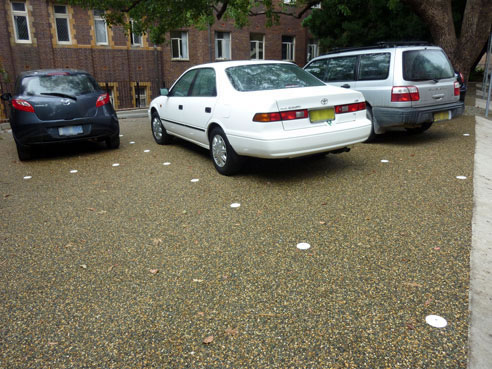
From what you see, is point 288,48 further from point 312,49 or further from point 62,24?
point 62,24

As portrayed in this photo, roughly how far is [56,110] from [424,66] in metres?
6.67

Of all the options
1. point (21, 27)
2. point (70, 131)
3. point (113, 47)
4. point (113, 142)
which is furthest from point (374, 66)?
point (21, 27)

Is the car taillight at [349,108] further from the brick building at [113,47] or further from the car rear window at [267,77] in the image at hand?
the brick building at [113,47]

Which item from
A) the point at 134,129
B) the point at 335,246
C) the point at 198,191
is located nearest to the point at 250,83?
the point at 198,191

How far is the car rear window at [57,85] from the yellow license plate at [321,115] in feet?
15.3

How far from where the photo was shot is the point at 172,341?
93.7 inches

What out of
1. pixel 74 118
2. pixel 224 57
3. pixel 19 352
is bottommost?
pixel 19 352

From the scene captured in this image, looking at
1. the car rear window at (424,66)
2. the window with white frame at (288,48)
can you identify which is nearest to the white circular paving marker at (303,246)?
the car rear window at (424,66)

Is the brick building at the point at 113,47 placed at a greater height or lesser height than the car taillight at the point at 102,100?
greater

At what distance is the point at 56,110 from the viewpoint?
23.0 ft

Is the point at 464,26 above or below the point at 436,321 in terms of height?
above

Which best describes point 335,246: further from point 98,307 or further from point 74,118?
point 74,118

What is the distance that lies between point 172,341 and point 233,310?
46 cm

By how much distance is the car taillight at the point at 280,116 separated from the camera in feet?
15.9
